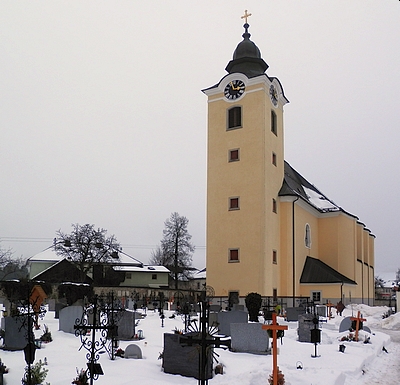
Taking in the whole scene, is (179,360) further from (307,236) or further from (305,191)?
(305,191)

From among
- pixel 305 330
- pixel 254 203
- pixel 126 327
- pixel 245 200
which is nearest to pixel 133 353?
pixel 126 327

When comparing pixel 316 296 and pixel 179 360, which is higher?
pixel 179 360

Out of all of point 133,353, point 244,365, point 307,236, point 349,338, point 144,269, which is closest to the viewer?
point 244,365

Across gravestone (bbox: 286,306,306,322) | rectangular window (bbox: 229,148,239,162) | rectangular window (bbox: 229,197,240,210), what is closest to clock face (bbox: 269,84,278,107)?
rectangular window (bbox: 229,148,239,162)

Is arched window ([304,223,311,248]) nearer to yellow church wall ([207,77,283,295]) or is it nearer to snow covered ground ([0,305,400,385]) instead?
yellow church wall ([207,77,283,295])

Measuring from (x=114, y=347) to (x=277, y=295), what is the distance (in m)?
23.3

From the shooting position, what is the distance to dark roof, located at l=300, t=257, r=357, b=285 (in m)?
35.4

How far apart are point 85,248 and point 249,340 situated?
3017cm

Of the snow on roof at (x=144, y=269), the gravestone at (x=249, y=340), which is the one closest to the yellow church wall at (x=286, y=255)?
the snow on roof at (x=144, y=269)

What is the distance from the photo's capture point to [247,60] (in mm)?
35344

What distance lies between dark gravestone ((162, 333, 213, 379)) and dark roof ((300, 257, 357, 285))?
26952 millimetres

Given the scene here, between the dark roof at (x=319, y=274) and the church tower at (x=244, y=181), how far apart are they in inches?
128

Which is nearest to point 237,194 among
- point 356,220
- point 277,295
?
point 277,295

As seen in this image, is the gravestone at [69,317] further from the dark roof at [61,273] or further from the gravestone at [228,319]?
the dark roof at [61,273]
